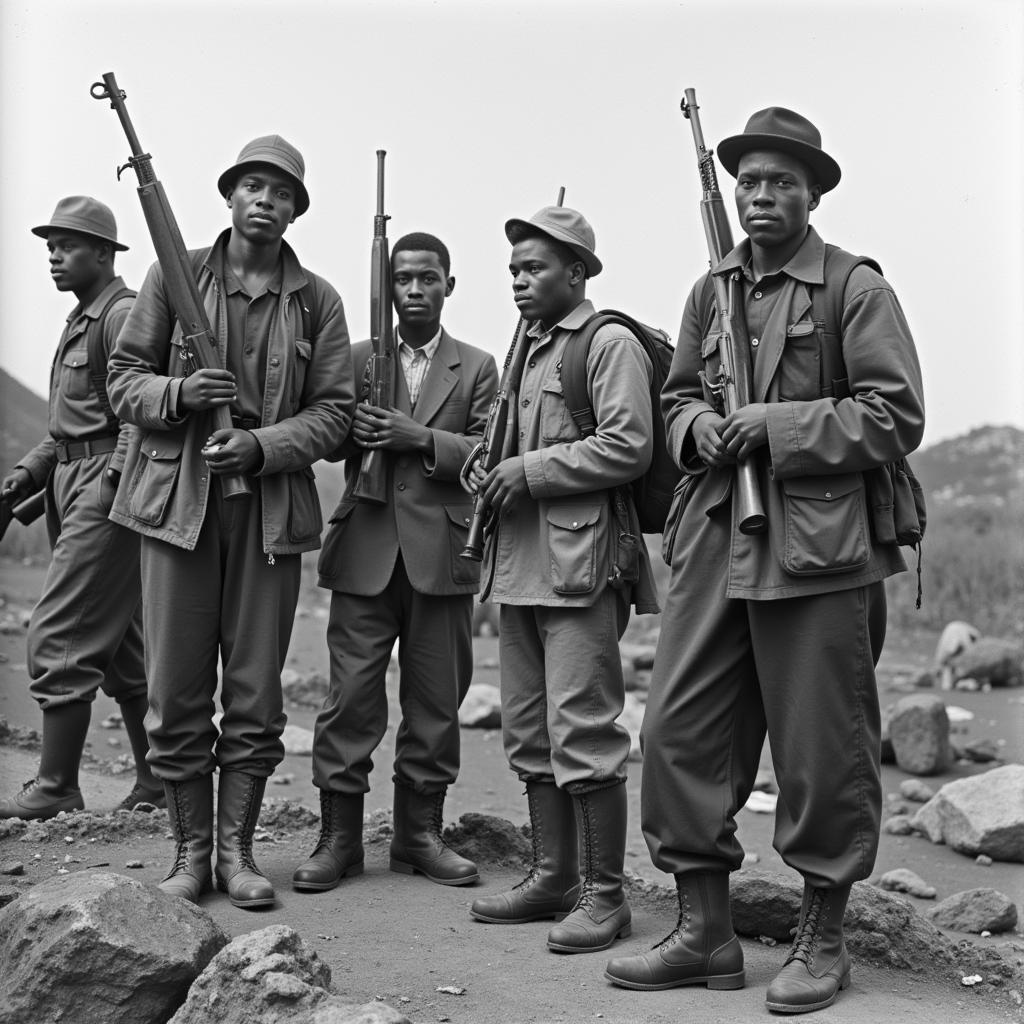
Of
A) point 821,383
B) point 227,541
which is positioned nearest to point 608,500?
point 821,383

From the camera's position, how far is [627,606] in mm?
4914

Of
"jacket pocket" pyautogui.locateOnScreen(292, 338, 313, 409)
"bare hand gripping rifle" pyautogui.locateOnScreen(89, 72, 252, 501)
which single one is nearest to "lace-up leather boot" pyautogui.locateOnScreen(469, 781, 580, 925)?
"bare hand gripping rifle" pyautogui.locateOnScreen(89, 72, 252, 501)

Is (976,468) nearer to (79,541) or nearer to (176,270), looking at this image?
(79,541)

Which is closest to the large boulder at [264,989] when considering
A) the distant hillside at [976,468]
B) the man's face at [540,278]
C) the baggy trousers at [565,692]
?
the baggy trousers at [565,692]

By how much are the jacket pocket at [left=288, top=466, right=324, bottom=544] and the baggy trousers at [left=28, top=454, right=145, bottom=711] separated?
1411 millimetres

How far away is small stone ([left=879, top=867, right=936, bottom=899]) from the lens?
6.62 meters

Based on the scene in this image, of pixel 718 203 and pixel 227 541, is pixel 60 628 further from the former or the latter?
pixel 718 203

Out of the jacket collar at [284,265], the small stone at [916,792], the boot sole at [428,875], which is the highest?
the jacket collar at [284,265]

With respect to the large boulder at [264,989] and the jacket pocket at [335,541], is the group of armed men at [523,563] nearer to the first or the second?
the jacket pocket at [335,541]

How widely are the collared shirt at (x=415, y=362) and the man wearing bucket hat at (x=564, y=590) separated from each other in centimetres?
65

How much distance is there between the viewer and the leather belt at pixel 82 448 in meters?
6.28

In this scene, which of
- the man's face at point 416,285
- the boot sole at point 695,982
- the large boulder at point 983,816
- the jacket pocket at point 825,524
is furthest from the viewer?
the large boulder at point 983,816

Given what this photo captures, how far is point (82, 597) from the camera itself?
6.22 m

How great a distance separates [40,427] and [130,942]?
426 inches
